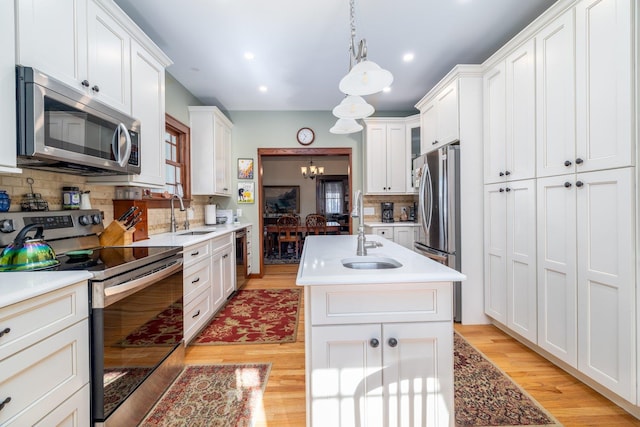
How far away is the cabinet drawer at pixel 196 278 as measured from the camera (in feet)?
7.31

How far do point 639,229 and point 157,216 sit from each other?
3.72 m

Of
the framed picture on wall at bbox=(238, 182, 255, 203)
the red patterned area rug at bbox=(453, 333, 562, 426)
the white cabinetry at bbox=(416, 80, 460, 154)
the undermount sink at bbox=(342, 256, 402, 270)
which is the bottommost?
the red patterned area rug at bbox=(453, 333, 562, 426)

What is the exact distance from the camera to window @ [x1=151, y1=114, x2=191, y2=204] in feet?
11.2

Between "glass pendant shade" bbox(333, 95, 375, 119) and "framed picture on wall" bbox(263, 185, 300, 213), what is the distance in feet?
22.5

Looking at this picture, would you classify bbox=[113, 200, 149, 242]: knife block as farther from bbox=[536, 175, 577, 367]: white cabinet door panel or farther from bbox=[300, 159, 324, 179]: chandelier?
bbox=[300, 159, 324, 179]: chandelier

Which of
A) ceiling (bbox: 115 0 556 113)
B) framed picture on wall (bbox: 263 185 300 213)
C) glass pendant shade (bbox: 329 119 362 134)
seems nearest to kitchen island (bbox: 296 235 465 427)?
glass pendant shade (bbox: 329 119 362 134)

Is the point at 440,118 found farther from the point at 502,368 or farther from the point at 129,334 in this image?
the point at 129,334

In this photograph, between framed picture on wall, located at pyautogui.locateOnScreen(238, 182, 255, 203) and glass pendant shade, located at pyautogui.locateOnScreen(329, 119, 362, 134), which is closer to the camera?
glass pendant shade, located at pyautogui.locateOnScreen(329, 119, 362, 134)

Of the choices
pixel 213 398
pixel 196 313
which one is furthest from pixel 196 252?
pixel 213 398

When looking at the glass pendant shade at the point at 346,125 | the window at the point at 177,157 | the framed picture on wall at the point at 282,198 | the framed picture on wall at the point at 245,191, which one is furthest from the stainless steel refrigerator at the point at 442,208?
the framed picture on wall at the point at 282,198

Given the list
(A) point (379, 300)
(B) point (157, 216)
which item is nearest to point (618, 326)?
(A) point (379, 300)

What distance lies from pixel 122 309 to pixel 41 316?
1.20 ft

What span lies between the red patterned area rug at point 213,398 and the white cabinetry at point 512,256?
202 centimetres

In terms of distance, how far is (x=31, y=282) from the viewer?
1.05 m
